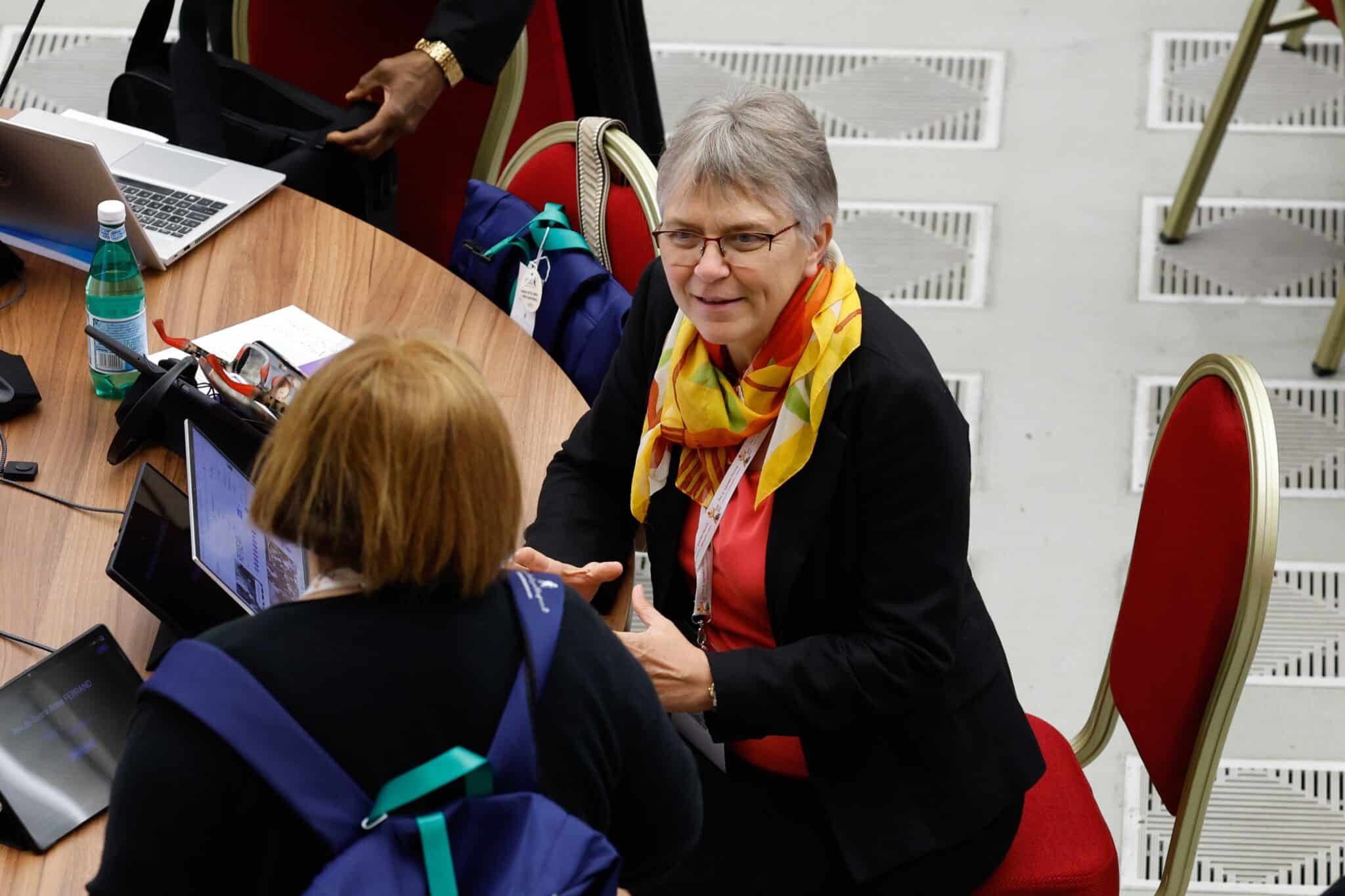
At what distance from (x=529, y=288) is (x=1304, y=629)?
1639mm

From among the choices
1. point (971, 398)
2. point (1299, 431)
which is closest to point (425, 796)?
point (971, 398)

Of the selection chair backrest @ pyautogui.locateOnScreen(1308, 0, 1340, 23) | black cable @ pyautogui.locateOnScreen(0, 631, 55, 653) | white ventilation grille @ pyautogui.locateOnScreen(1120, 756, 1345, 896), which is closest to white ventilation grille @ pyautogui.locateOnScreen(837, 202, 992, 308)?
chair backrest @ pyautogui.locateOnScreen(1308, 0, 1340, 23)

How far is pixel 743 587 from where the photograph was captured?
1892 mm

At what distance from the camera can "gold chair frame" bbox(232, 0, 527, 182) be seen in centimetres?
288

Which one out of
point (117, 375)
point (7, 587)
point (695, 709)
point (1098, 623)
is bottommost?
point (1098, 623)

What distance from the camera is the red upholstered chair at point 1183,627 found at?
169 cm

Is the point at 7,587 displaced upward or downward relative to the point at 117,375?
downward

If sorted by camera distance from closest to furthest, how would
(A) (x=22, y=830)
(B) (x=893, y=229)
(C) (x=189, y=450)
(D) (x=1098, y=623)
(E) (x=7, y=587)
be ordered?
(A) (x=22, y=830), (C) (x=189, y=450), (E) (x=7, y=587), (D) (x=1098, y=623), (B) (x=893, y=229)

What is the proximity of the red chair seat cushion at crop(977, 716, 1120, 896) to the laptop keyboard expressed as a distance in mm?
1545

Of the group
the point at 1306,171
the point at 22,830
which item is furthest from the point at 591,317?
the point at 1306,171

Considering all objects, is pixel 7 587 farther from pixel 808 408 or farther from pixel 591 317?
pixel 808 408

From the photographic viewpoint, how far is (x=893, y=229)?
376 cm

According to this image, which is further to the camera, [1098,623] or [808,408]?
[1098,623]

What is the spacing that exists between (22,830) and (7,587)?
41 cm
